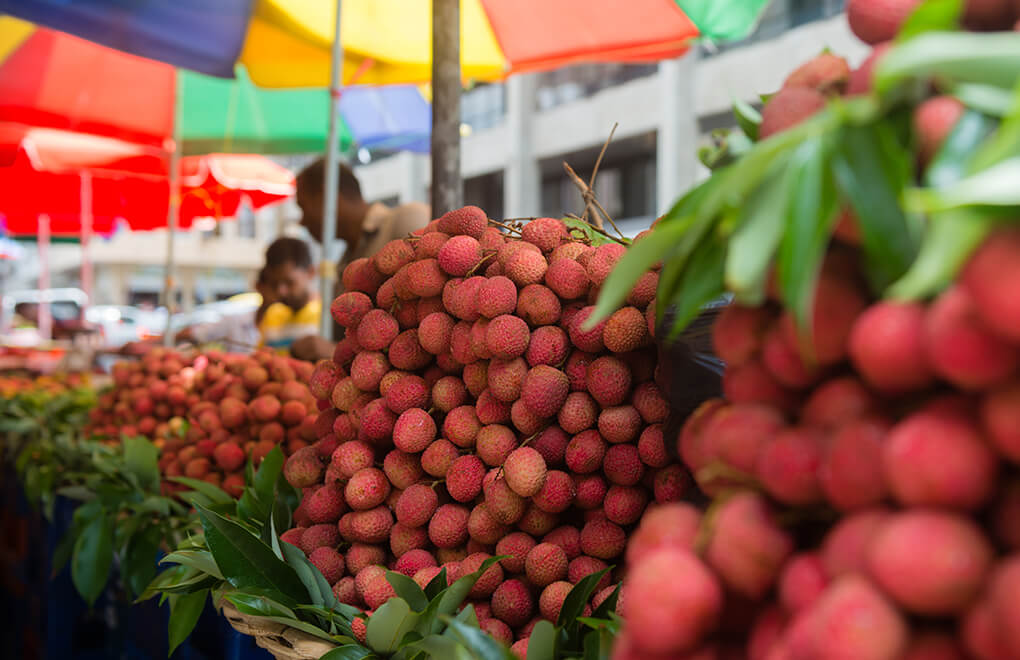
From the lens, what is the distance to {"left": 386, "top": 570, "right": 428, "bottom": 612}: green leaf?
3.39 ft

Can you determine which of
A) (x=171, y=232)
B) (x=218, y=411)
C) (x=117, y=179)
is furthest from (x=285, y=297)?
(x=117, y=179)

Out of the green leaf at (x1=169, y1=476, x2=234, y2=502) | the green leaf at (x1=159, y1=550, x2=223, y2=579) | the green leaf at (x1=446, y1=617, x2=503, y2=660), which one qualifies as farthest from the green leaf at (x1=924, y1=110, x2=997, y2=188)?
the green leaf at (x1=169, y1=476, x2=234, y2=502)

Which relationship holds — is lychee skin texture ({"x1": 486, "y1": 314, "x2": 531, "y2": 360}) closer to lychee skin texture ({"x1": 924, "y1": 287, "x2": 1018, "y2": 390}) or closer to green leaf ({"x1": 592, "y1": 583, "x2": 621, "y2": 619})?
green leaf ({"x1": 592, "y1": 583, "x2": 621, "y2": 619})

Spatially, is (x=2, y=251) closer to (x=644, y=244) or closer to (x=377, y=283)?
(x=377, y=283)

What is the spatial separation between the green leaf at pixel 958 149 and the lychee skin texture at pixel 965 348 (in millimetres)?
79

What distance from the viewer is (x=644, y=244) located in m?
0.59

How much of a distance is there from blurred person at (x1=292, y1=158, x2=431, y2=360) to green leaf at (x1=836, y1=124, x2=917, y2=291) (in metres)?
2.31

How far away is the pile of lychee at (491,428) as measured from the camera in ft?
3.59

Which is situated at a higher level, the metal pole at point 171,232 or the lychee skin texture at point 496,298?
the metal pole at point 171,232

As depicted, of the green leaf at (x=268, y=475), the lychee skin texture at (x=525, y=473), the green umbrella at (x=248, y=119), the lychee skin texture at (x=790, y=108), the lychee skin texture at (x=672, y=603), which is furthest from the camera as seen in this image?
the green umbrella at (x=248, y=119)

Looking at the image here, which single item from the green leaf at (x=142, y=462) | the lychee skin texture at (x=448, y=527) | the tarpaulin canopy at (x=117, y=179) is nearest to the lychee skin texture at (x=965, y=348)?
the lychee skin texture at (x=448, y=527)

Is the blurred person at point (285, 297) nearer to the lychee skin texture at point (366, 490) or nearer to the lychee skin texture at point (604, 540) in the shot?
the lychee skin texture at point (366, 490)

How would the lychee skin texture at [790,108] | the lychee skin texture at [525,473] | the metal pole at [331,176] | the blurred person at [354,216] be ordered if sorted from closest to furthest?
the lychee skin texture at [790,108] < the lychee skin texture at [525,473] < the metal pole at [331,176] < the blurred person at [354,216]

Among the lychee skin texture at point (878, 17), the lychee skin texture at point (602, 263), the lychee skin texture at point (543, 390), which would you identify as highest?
the lychee skin texture at point (878, 17)
